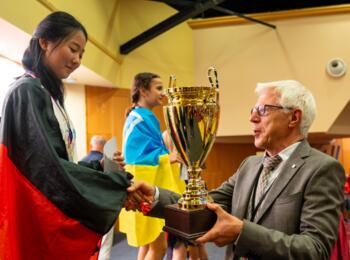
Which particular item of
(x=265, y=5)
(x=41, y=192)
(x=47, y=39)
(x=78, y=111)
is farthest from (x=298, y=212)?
(x=265, y=5)

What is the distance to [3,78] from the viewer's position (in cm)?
296

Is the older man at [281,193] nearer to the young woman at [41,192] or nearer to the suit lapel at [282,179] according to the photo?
the suit lapel at [282,179]

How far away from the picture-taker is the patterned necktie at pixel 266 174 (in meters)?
1.13

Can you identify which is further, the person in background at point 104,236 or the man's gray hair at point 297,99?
the person in background at point 104,236

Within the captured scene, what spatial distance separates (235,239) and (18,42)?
2154 mm

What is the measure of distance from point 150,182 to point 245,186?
2.93 ft

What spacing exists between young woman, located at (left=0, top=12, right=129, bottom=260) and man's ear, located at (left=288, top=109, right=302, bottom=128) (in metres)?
0.61

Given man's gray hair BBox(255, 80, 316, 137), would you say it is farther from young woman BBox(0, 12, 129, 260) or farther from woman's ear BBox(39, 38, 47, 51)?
woman's ear BBox(39, 38, 47, 51)

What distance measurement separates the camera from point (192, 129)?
35.7 inches

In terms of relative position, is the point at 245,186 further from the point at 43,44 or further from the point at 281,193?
the point at 43,44

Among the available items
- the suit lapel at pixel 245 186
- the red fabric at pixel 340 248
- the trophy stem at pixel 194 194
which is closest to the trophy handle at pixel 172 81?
the trophy stem at pixel 194 194

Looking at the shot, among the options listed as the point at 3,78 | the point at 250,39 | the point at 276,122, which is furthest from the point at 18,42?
the point at 250,39

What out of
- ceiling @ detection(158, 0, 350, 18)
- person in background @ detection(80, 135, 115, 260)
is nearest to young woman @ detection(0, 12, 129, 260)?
person in background @ detection(80, 135, 115, 260)

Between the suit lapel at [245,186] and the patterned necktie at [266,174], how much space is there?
0.9 inches
